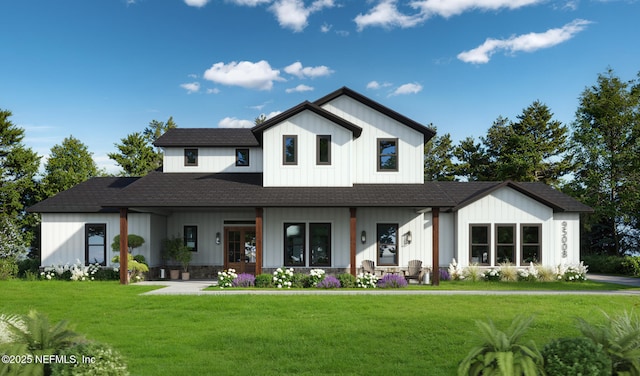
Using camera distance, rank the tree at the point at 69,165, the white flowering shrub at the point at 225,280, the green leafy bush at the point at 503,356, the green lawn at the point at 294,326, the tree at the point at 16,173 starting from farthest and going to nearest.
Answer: the tree at the point at 69,165 < the tree at the point at 16,173 < the white flowering shrub at the point at 225,280 < the green lawn at the point at 294,326 < the green leafy bush at the point at 503,356

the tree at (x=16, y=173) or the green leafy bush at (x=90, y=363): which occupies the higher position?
the tree at (x=16, y=173)

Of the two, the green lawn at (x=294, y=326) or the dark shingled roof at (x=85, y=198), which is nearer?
the green lawn at (x=294, y=326)

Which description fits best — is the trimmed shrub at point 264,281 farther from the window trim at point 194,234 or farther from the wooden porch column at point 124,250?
the window trim at point 194,234

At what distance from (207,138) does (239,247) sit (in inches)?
232

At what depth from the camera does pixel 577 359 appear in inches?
247

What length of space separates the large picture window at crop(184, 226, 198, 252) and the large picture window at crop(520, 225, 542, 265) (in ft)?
49.5

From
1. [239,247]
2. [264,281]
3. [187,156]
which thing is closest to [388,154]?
[264,281]

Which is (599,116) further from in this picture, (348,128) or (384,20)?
(348,128)

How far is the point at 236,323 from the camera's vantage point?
11.3 m

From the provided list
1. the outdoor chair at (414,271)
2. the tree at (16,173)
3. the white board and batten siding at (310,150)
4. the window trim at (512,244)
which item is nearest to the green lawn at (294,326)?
the outdoor chair at (414,271)

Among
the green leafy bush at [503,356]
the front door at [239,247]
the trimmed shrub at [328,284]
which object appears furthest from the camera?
the front door at [239,247]

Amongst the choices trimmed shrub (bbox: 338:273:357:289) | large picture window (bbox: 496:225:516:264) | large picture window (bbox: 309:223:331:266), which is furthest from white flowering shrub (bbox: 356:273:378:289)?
large picture window (bbox: 496:225:516:264)

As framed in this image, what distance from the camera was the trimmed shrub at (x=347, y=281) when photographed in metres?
18.4

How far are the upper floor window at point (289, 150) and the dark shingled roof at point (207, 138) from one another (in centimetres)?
370
